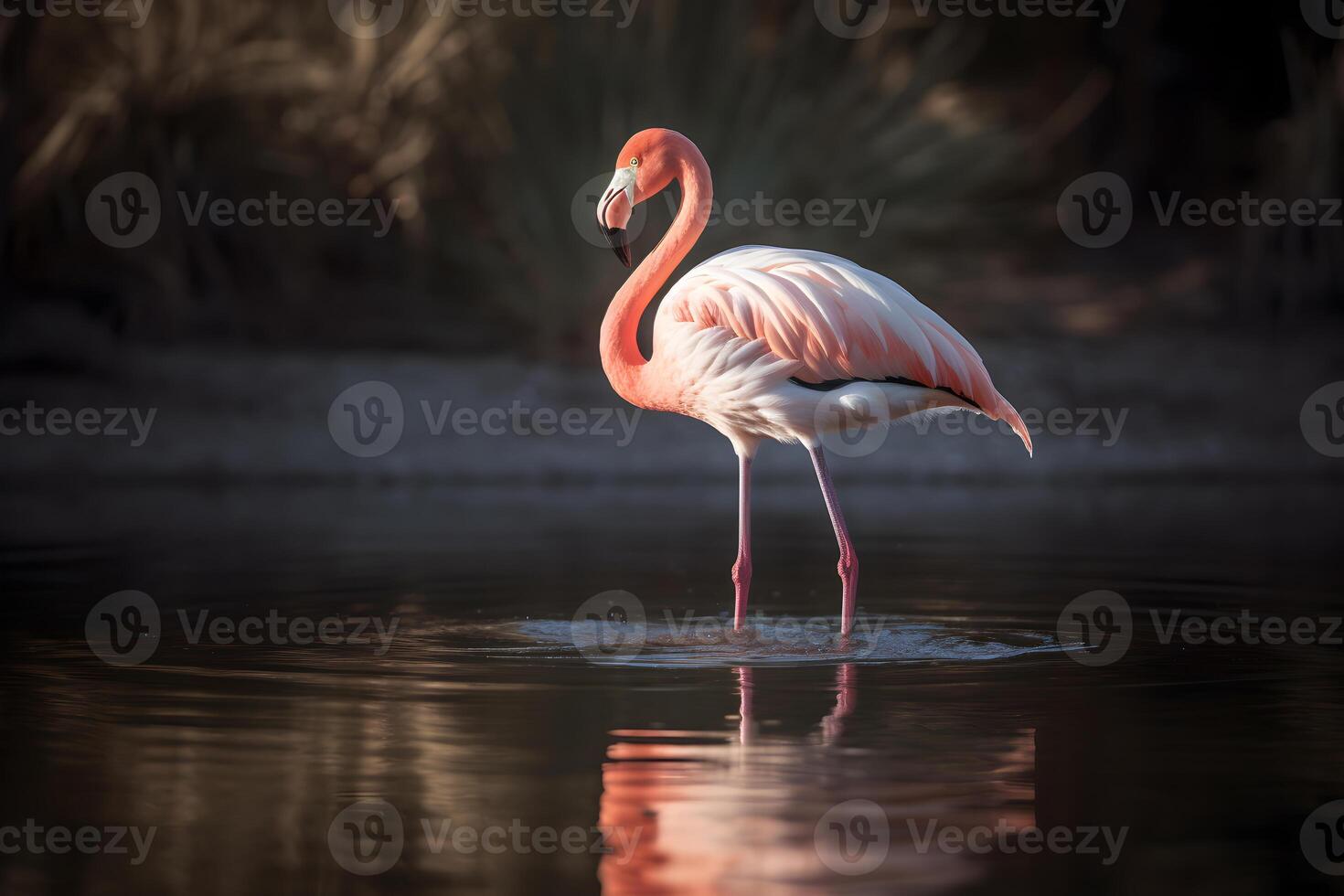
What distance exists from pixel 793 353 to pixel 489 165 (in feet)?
21.2

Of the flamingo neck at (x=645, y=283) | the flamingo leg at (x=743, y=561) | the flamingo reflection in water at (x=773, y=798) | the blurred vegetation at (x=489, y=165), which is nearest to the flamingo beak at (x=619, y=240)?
the flamingo neck at (x=645, y=283)

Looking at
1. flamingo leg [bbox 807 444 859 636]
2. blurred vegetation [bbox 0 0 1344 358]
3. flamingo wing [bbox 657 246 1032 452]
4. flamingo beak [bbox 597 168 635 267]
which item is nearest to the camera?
flamingo wing [bbox 657 246 1032 452]

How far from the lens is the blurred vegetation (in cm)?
1157

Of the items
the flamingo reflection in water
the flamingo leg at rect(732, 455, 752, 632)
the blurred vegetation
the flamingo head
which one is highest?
the blurred vegetation

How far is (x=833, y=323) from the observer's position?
5.79 meters

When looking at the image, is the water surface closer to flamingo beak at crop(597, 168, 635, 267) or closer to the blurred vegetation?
flamingo beak at crop(597, 168, 635, 267)

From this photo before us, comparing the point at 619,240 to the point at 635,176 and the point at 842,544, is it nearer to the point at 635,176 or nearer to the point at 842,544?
the point at 635,176

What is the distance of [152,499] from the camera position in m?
10.1

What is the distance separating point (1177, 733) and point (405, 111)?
30.0ft

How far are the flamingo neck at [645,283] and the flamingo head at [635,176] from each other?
6cm

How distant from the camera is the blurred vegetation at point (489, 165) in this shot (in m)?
11.6

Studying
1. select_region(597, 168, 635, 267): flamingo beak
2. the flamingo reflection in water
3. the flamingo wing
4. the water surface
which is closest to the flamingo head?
select_region(597, 168, 635, 267): flamingo beak

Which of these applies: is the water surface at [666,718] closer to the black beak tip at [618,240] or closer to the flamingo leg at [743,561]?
the flamingo leg at [743,561]

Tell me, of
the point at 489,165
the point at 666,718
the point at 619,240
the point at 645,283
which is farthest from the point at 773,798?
the point at 489,165
